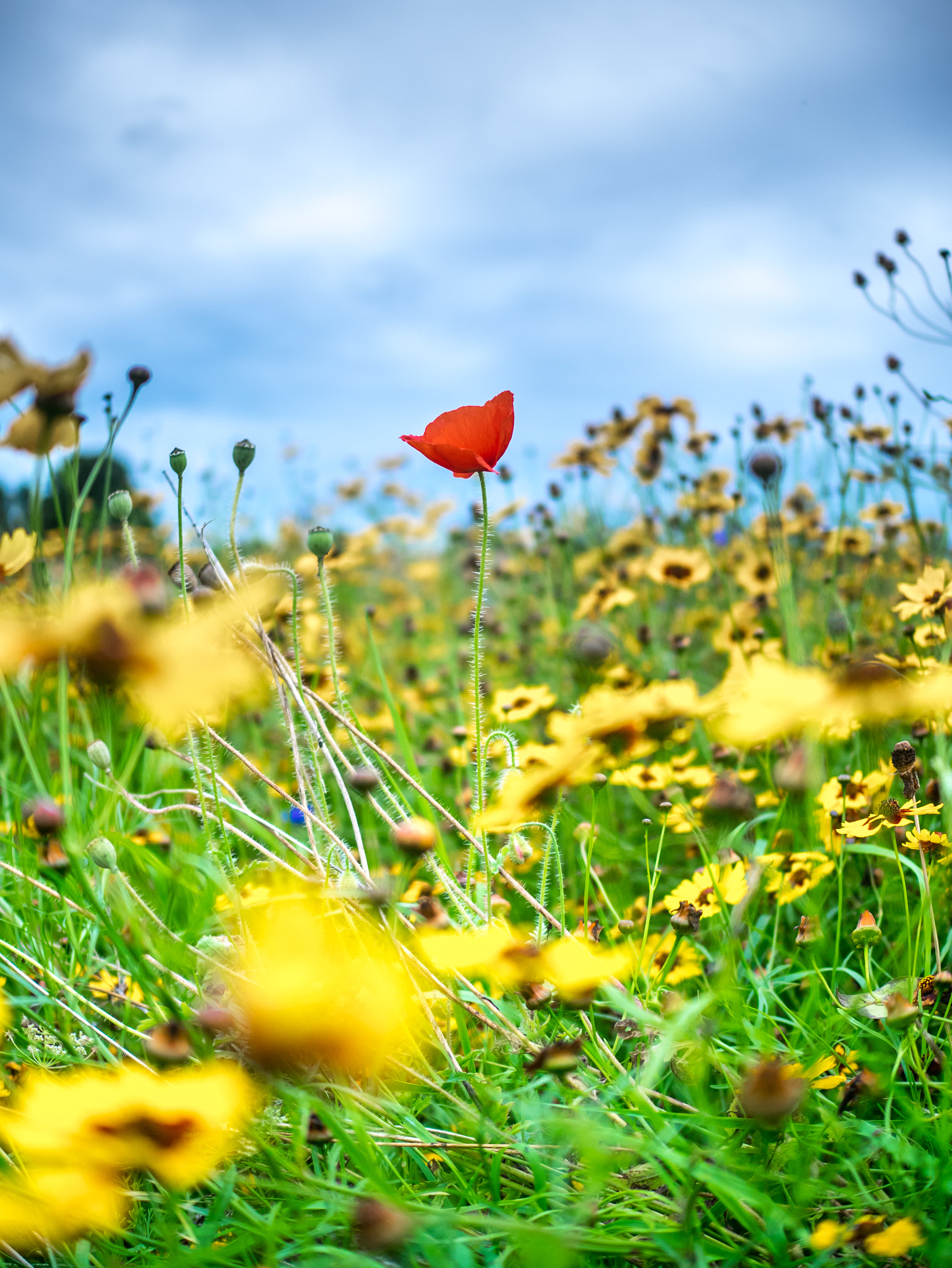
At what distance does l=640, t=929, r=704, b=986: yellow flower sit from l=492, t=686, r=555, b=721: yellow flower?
31 cm

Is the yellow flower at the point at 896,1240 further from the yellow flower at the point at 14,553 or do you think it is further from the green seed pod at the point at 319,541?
the yellow flower at the point at 14,553

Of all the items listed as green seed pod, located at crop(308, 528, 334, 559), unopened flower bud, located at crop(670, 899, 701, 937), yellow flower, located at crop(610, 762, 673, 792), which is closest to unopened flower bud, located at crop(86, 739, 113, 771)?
green seed pod, located at crop(308, 528, 334, 559)

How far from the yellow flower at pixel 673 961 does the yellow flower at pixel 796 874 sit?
0.37 ft

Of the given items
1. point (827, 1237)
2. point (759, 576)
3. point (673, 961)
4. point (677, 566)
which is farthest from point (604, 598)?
point (827, 1237)

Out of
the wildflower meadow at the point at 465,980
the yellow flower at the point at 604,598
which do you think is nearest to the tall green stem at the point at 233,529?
the wildflower meadow at the point at 465,980

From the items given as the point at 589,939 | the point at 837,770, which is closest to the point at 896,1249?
the point at 589,939

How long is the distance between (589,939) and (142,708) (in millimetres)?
450

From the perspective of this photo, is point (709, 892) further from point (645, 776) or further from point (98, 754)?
point (98, 754)

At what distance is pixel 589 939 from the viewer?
0.85 m

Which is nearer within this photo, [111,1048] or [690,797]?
[111,1048]

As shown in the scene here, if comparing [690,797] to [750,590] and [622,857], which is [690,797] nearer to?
[622,857]

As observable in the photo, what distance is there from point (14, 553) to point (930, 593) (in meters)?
1.04

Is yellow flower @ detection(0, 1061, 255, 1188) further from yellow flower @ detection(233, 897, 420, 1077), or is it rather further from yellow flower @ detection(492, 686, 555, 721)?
yellow flower @ detection(492, 686, 555, 721)

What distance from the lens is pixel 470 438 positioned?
809 millimetres
